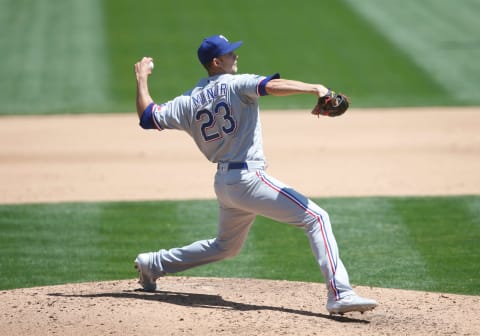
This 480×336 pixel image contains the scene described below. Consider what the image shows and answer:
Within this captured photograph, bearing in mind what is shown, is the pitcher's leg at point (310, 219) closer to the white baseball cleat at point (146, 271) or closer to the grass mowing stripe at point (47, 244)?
the white baseball cleat at point (146, 271)

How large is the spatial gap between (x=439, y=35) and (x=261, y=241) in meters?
12.8

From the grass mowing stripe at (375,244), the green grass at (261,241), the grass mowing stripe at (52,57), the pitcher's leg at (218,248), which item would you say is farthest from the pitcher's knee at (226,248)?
the grass mowing stripe at (52,57)

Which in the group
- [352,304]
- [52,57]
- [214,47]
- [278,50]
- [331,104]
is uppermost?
[278,50]

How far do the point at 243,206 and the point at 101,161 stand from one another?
6803 mm

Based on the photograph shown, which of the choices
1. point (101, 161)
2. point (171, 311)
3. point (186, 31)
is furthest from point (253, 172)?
point (186, 31)

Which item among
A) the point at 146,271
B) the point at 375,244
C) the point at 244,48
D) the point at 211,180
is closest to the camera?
the point at 146,271

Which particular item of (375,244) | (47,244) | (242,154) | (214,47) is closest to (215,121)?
(242,154)

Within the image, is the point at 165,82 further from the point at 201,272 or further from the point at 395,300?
the point at 395,300

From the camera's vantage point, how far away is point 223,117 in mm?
6004

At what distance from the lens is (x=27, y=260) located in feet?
27.5

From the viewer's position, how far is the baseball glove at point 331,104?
18.2 feet

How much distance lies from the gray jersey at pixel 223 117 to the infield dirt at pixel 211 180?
1091 mm

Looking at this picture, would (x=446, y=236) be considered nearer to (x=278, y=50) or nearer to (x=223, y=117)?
(x=223, y=117)

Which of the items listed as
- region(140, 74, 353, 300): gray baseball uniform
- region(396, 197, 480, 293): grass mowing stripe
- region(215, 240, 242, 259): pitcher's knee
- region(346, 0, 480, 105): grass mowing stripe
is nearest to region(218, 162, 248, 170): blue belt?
region(140, 74, 353, 300): gray baseball uniform
